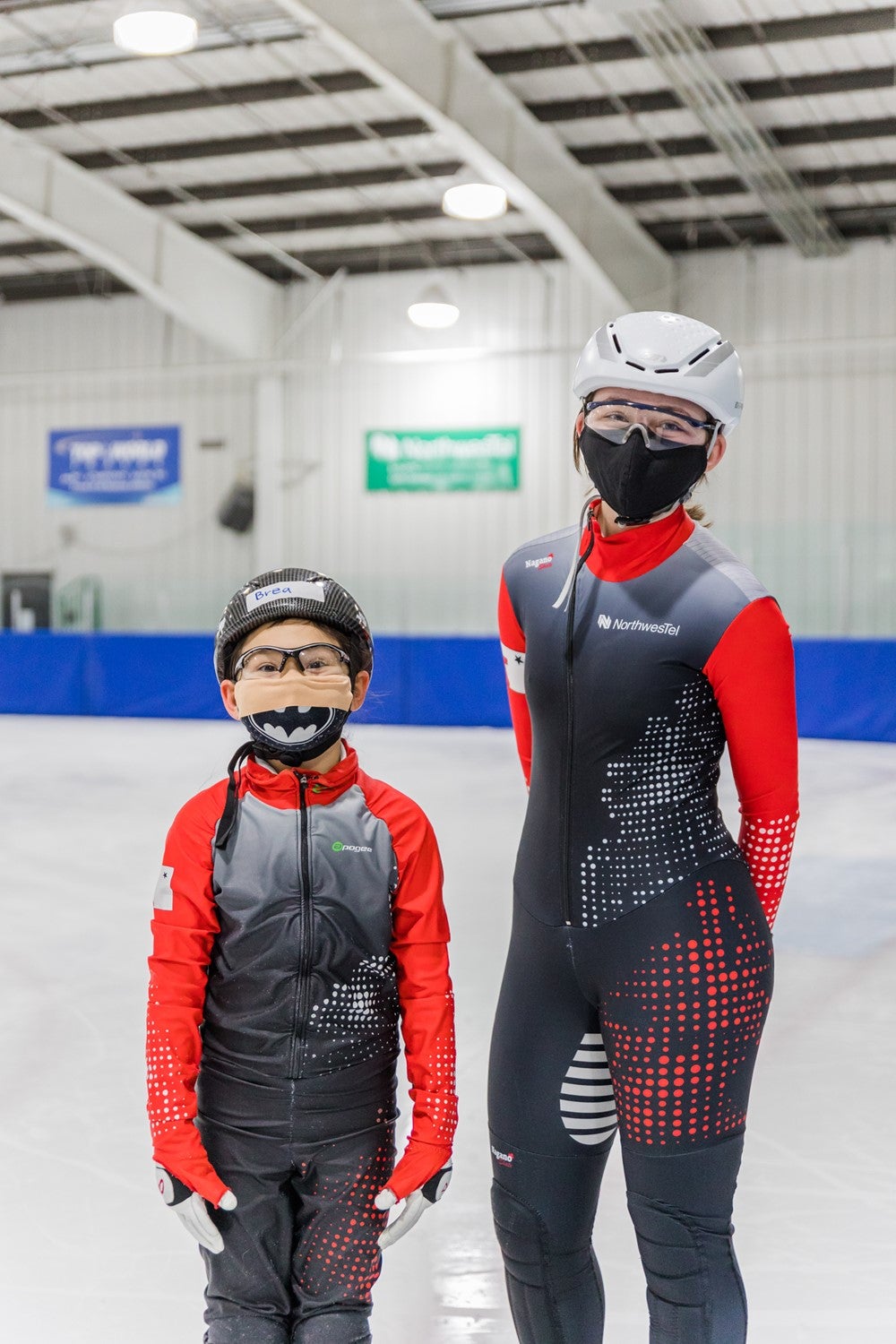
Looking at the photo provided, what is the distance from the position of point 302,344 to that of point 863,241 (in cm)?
610

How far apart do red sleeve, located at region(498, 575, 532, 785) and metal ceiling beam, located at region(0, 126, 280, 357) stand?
1151 centimetres

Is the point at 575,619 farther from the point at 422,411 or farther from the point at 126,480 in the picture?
the point at 126,480

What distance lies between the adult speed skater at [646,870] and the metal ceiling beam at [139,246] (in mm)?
11683

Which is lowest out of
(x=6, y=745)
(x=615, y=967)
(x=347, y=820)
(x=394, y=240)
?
(x=6, y=745)

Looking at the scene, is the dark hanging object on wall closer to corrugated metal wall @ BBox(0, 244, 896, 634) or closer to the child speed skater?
corrugated metal wall @ BBox(0, 244, 896, 634)

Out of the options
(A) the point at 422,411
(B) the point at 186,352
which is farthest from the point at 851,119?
(B) the point at 186,352

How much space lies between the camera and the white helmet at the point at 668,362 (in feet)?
5.56

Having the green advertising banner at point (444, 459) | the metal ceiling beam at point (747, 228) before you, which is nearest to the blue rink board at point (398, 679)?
the green advertising banner at point (444, 459)

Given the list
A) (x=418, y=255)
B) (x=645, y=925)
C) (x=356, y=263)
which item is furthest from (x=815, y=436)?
(x=645, y=925)

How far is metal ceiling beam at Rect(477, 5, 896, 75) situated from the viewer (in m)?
9.55

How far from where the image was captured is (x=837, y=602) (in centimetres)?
1377

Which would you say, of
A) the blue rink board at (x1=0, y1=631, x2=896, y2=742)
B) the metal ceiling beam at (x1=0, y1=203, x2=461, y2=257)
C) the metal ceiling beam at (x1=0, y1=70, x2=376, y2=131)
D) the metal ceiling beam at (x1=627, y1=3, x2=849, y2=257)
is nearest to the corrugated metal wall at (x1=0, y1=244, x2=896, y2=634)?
the metal ceiling beam at (x1=627, y1=3, x2=849, y2=257)

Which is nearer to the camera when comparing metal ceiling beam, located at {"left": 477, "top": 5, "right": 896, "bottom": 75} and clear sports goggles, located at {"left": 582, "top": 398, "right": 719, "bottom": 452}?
clear sports goggles, located at {"left": 582, "top": 398, "right": 719, "bottom": 452}

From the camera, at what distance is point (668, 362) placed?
5.56ft
